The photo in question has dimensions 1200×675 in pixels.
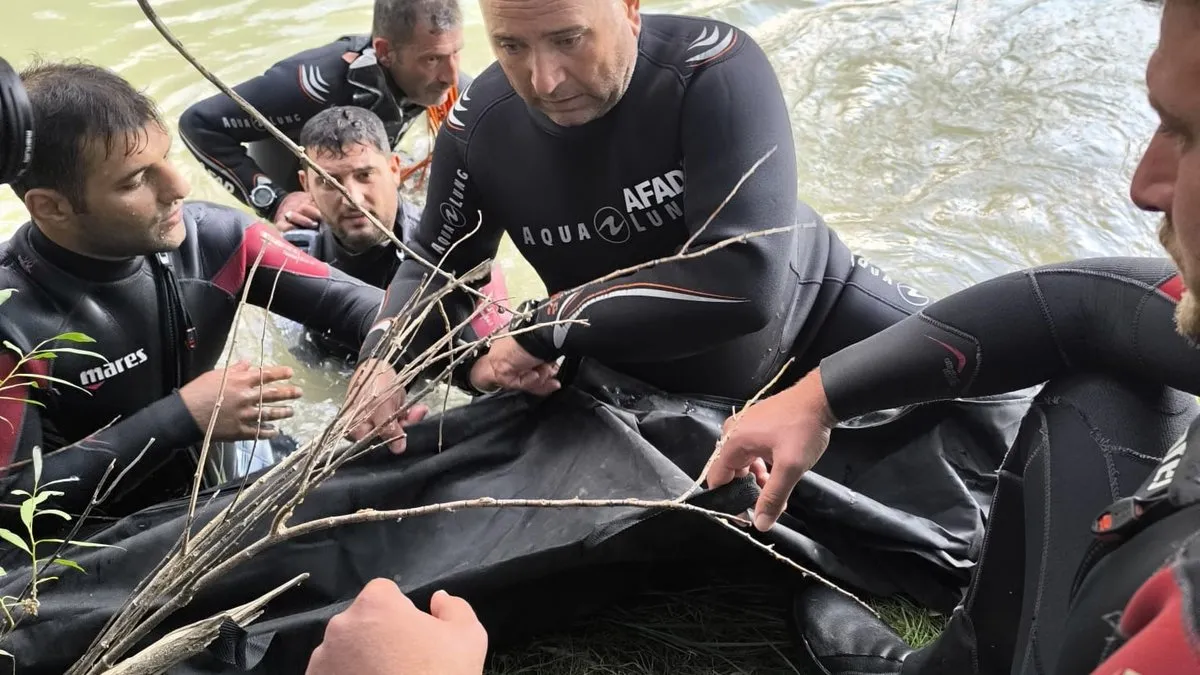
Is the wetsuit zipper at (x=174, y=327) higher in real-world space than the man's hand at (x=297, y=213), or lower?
higher

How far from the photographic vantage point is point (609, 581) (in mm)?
1853

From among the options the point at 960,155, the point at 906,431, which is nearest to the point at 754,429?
the point at 906,431

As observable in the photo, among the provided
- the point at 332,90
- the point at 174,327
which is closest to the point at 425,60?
the point at 332,90

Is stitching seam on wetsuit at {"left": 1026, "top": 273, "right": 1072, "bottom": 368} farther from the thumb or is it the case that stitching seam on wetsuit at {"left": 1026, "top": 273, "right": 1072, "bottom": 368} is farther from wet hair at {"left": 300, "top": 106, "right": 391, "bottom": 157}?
wet hair at {"left": 300, "top": 106, "right": 391, "bottom": 157}

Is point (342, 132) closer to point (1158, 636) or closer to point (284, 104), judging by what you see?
point (284, 104)

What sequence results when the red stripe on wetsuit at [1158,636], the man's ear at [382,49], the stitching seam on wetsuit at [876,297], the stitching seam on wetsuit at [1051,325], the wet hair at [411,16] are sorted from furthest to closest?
the man's ear at [382,49] < the wet hair at [411,16] < the stitching seam on wetsuit at [876,297] < the stitching seam on wetsuit at [1051,325] < the red stripe on wetsuit at [1158,636]

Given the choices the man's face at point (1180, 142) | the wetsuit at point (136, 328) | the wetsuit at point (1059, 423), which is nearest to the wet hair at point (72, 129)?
the wetsuit at point (136, 328)

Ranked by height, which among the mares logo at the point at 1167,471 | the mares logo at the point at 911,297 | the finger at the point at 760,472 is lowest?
the mares logo at the point at 911,297

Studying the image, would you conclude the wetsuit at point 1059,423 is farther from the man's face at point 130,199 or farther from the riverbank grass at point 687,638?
the man's face at point 130,199

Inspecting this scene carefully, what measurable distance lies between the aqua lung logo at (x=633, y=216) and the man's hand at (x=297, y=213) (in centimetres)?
140

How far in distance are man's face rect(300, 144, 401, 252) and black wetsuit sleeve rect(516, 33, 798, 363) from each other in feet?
4.09

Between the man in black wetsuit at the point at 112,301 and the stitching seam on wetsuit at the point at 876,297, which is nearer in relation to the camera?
the man in black wetsuit at the point at 112,301

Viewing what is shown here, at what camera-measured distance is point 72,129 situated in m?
1.85

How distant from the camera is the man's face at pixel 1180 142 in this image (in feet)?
2.65
